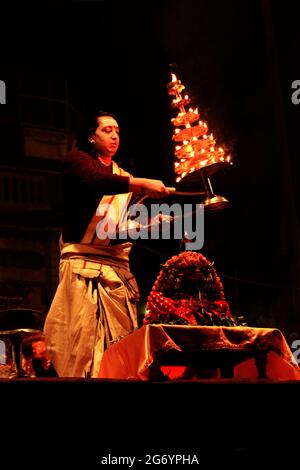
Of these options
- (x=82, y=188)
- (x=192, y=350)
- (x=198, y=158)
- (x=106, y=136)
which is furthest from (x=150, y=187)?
(x=192, y=350)

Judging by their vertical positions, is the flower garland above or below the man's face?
below

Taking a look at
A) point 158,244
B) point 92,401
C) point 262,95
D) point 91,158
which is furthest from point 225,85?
point 92,401

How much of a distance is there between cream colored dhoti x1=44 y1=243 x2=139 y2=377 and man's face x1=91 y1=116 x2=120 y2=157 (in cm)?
91

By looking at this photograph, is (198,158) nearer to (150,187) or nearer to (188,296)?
(150,187)

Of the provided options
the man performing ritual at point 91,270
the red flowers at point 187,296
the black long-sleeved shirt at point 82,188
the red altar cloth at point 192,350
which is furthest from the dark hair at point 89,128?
the red altar cloth at point 192,350

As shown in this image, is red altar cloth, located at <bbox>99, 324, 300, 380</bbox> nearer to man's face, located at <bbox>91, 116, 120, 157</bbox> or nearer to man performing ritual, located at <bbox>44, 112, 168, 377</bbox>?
man performing ritual, located at <bbox>44, 112, 168, 377</bbox>

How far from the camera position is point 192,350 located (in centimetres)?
545

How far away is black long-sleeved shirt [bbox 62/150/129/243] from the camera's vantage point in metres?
6.05

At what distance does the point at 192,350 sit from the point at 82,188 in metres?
1.72

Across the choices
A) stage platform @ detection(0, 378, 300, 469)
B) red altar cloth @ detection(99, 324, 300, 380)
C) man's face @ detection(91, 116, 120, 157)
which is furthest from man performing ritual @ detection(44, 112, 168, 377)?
stage platform @ detection(0, 378, 300, 469)

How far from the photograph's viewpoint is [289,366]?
5.85 metres

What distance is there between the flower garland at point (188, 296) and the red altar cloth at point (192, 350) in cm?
25

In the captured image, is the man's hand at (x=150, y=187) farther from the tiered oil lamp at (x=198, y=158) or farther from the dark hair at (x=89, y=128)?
the dark hair at (x=89, y=128)

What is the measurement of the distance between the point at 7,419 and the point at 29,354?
178 centimetres
